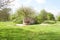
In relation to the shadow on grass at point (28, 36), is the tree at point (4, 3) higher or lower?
higher

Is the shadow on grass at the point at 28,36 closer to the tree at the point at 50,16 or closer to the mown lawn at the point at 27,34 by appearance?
the mown lawn at the point at 27,34

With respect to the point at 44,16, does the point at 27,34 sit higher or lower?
lower

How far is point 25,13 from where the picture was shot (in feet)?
66.6

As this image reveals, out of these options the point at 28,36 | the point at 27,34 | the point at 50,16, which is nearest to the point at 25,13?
the point at 50,16

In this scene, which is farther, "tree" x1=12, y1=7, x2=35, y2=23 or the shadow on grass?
"tree" x1=12, y1=7, x2=35, y2=23

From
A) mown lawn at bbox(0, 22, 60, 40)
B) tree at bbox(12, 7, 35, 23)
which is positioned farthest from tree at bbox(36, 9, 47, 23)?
mown lawn at bbox(0, 22, 60, 40)

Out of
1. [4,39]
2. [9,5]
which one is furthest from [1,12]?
[4,39]

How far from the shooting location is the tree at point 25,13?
2033 cm

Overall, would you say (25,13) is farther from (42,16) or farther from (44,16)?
(44,16)

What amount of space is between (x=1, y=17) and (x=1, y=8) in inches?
18.7

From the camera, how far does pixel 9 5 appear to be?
8086 millimetres

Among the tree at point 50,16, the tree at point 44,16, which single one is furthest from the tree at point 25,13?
the tree at point 50,16

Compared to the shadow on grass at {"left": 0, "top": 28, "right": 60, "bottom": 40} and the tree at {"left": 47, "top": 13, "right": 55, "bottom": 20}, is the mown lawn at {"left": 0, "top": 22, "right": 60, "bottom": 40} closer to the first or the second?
the shadow on grass at {"left": 0, "top": 28, "right": 60, "bottom": 40}

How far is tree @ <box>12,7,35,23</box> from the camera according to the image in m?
20.3
